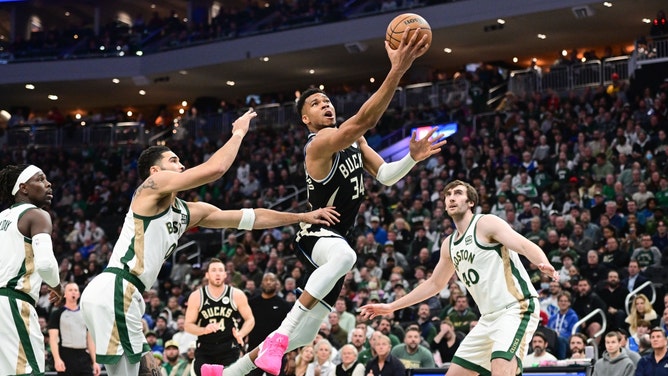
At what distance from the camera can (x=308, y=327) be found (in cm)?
864

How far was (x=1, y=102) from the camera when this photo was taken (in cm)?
4169

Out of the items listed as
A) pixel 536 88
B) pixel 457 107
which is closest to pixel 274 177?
pixel 457 107

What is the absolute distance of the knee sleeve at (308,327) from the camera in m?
8.59

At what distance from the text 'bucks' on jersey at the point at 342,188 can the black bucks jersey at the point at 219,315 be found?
379 cm

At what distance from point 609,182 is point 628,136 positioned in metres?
2.31

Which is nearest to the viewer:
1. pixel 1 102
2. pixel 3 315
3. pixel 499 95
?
pixel 3 315

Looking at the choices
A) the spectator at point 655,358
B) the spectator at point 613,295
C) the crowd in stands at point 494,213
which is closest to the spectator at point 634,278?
the crowd in stands at point 494,213

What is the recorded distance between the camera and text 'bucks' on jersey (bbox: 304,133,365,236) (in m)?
8.93

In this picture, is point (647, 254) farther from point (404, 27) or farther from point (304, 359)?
point (404, 27)

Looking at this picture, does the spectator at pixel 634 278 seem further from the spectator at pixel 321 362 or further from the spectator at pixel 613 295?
the spectator at pixel 321 362

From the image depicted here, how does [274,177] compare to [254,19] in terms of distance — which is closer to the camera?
[274,177]

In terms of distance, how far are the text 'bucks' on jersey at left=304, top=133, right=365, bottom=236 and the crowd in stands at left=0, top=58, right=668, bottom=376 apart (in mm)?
5829

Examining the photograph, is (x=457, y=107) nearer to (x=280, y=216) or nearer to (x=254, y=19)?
(x=254, y=19)

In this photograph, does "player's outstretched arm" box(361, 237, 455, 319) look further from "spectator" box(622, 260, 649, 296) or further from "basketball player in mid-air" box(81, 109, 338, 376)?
"spectator" box(622, 260, 649, 296)
